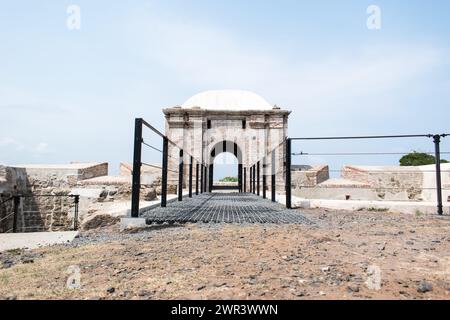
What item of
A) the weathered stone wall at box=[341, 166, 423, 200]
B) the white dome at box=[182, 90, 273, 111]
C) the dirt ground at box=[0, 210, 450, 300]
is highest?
the white dome at box=[182, 90, 273, 111]

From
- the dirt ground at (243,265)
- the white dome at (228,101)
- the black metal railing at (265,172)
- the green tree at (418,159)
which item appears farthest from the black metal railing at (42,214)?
the green tree at (418,159)

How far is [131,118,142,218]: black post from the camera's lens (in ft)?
13.5

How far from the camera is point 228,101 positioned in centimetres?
2214

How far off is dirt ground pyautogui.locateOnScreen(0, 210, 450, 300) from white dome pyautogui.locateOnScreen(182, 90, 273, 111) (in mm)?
18488

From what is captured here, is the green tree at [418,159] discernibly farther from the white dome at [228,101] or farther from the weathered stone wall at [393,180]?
the white dome at [228,101]

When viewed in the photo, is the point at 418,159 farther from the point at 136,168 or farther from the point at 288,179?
the point at 136,168

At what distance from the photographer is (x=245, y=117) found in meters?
19.7

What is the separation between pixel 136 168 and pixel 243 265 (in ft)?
8.11

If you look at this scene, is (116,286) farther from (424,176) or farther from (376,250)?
(424,176)

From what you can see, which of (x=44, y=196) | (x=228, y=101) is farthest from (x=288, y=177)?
(x=228, y=101)

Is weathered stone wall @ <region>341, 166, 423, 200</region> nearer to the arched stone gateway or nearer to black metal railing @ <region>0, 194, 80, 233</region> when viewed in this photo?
the arched stone gateway

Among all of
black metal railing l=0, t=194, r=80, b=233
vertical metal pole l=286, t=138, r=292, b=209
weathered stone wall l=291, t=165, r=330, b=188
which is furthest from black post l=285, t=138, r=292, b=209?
weathered stone wall l=291, t=165, r=330, b=188

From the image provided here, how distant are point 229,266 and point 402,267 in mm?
1109

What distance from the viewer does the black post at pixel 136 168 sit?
411 cm
